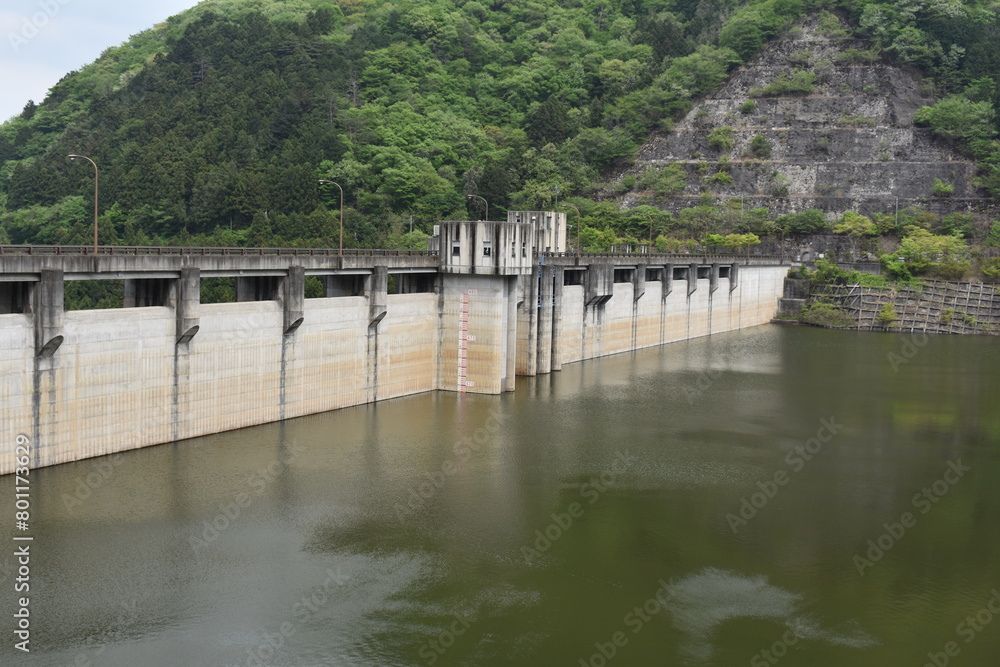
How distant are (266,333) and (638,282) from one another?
38.7 m

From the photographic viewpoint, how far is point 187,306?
39.2 metres

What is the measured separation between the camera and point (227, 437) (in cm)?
4144

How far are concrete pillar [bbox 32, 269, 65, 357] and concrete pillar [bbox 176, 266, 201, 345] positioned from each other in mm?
5148

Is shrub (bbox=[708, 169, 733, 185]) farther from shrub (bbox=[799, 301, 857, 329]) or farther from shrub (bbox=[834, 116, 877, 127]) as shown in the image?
shrub (bbox=[799, 301, 857, 329])

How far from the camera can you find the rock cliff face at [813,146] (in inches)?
4500

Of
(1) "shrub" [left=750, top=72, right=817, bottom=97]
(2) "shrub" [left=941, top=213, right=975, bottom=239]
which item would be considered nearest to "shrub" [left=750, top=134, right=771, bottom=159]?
(1) "shrub" [left=750, top=72, right=817, bottom=97]

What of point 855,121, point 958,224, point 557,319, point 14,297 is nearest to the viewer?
point 14,297

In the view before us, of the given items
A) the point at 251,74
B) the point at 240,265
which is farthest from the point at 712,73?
the point at 240,265

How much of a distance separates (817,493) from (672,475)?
210 inches

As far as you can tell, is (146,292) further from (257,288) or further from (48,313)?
(48,313)

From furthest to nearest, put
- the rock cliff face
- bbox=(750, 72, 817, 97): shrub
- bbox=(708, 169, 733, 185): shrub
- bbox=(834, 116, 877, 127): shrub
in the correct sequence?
bbox=(750, 72, 817, 97): shrub < bbox=(834, 116, 877, 127): shrub < bbox=(708, 169, 733, 185): shrub < the rock cliff face

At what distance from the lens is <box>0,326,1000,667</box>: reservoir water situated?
81.8 feet

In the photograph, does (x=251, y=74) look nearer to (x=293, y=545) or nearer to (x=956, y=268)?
(x=956, y=268)

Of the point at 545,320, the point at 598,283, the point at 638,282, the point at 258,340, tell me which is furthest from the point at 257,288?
the point at 638,282
